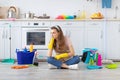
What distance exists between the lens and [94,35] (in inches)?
247

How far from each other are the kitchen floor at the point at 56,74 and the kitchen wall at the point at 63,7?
2.06 m

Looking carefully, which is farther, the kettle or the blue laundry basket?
the kettle

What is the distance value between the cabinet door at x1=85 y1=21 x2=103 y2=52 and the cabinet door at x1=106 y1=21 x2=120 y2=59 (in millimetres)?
180

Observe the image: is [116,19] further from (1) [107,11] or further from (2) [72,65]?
(2) [72,65]

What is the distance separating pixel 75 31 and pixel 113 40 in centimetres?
88

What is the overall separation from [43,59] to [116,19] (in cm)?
184

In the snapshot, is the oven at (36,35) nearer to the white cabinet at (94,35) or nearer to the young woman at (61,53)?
the white cabinet at (94,35)

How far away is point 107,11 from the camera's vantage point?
6793 millimetres

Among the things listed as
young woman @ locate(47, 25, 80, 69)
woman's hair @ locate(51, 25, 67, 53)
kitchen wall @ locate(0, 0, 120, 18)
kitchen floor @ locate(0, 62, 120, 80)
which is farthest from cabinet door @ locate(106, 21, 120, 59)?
woman's hair @ locate(51, 25, 67, 53)

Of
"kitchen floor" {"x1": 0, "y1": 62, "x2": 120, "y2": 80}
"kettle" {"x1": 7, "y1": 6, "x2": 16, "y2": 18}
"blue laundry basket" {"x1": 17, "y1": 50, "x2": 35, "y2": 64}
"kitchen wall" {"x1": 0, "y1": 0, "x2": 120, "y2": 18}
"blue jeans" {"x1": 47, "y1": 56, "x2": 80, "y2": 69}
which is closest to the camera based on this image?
"kitchen floor" {"x1": 0, "y1": 62, "x2": 120, "y2": 80}

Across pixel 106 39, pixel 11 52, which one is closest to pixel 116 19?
pixel 106 39

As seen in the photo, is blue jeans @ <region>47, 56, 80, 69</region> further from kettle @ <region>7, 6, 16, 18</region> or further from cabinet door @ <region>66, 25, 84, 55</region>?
kettle @ <region>7, 6, 16, 18</region>

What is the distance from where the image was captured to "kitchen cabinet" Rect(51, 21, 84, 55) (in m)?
6.24

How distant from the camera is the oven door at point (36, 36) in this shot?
6227 mm
